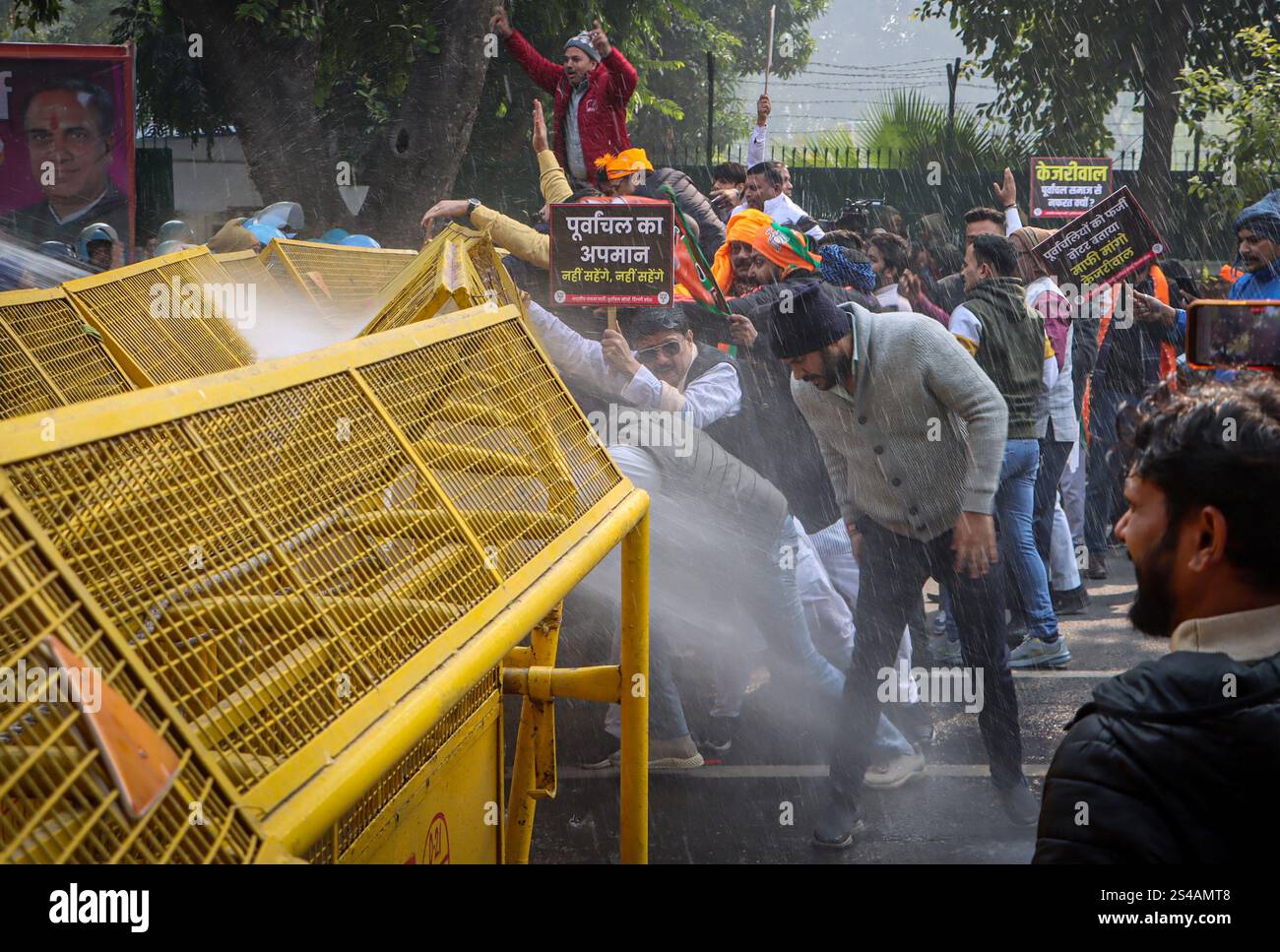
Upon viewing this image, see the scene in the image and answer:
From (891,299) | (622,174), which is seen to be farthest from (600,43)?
(891,299)

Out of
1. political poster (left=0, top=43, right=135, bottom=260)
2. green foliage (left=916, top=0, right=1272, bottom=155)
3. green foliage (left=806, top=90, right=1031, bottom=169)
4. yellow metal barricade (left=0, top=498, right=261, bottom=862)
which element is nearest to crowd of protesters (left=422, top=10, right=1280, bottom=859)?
yellow metal barricade (left=0, top=498, right=261, bottom=862)

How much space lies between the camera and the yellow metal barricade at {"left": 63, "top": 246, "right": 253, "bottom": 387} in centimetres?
456

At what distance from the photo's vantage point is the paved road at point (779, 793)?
4.45 metres

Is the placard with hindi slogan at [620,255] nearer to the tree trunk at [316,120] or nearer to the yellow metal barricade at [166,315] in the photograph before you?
the yellow metal barricade at [166,315]

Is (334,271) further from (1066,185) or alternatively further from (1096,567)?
(1066,185)

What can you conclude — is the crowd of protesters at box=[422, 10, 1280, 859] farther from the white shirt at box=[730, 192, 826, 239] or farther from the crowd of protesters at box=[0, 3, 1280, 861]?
the white shirt at box=[730, 192, 826, 239]

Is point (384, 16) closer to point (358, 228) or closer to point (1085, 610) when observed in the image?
point (358, 228)

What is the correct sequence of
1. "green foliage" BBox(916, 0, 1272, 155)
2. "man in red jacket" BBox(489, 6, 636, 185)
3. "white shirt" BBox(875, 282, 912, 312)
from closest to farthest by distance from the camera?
"white shirt" BBox(875, 282, 912, 312) < "man in red jacket" BBox(489, 6, 636, 185) < "green foliage" BBox(916, 0, 1272, 155)

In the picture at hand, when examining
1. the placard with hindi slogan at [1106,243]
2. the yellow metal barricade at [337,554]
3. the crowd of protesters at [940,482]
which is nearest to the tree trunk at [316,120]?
the crowd of protesters at [940,482]

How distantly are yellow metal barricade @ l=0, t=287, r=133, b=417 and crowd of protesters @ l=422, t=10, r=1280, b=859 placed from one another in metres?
1.98
